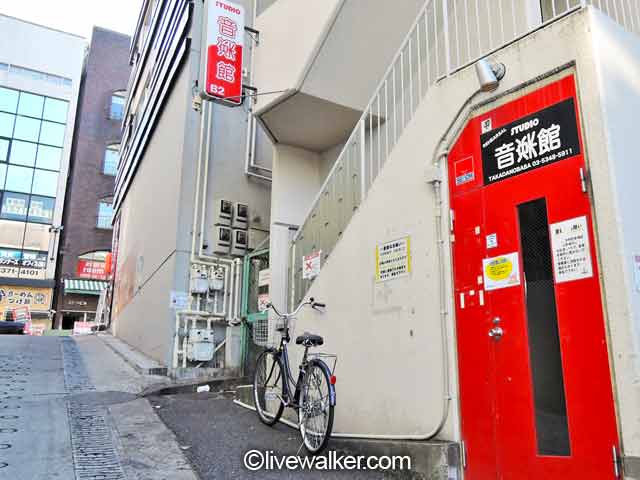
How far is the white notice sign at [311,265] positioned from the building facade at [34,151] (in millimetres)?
32556

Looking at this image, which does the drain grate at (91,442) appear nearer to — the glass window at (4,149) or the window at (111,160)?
the window at (111,160)

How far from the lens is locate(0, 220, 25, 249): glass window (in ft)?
114

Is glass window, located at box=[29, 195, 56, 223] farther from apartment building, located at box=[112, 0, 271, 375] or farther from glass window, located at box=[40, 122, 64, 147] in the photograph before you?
apartment building, located at box=[112, 0, 271, 375]

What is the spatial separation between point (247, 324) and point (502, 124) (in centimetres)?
699

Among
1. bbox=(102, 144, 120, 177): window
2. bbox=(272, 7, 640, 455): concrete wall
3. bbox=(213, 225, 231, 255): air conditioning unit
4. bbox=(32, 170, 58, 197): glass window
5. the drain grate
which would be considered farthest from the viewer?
bbox=(102, 144, 120, 177): window

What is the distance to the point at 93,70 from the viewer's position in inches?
1519

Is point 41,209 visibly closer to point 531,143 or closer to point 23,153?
point 23,153

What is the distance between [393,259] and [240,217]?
21.1 feet

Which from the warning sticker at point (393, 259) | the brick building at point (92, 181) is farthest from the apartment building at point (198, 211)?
the brick building at point (92, 181)

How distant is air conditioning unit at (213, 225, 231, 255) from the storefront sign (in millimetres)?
28969

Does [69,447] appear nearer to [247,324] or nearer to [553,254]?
[553,254]

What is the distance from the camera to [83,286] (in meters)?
34.4

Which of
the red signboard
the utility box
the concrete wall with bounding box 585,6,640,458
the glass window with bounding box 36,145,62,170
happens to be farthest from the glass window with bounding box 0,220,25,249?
the concrete wall with bounding box 585,6,640,458

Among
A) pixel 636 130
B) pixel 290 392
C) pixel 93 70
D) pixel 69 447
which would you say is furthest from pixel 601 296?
pixel 93 70
